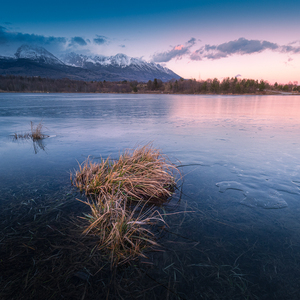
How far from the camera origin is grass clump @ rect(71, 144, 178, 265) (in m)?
2.70

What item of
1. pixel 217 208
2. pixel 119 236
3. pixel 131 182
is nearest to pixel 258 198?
pixel 217 208

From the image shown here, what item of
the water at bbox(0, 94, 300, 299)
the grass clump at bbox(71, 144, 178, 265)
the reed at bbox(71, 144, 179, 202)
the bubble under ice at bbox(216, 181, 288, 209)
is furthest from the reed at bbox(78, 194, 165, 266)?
the bubble under ice at bbox(216, 181, 288, 209)

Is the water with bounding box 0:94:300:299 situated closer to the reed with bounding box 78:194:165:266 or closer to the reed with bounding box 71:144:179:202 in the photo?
the reed with bounding box 78:194:165:266

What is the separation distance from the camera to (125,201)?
3451 millimetres

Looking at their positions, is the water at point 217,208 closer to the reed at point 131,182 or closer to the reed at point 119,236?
the reed at point 119,236

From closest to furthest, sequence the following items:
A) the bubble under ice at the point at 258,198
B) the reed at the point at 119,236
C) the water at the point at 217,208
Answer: the water at the point at 217,208 < the reed at the point at 119,236 < the bubble under ice at the point at 258,198

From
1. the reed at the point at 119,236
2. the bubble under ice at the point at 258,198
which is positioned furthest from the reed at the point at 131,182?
the bubble under ice at the point at 258,198

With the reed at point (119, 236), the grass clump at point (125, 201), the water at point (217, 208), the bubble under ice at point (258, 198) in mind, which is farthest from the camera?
the bubble under ice at point (258, 198)

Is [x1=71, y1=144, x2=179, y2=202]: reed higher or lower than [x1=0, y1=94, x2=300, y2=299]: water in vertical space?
higher

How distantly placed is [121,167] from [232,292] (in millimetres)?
3243

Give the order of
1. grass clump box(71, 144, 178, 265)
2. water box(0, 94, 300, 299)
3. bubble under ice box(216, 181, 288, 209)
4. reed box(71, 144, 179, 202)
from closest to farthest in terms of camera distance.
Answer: water box(0, 94, 300, 299), grass clump box(71, 144, 178, 265), bubble under ice box(216, 181, 288, 209), reed box(71, 144, 179, 202)

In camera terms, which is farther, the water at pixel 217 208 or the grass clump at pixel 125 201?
the grass clump at pixel 125 201

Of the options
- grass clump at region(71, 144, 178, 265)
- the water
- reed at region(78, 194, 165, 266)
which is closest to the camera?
the water

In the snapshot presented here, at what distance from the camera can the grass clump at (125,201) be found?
8.86 ft
